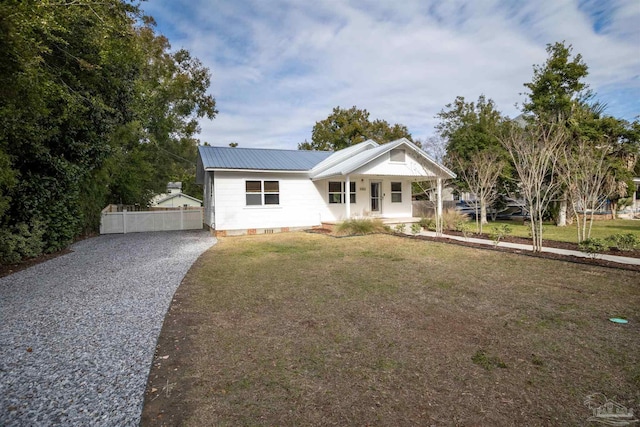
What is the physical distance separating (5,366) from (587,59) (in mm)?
22732

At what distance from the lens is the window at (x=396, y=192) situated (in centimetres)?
1903

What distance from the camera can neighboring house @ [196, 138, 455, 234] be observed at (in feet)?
49.6

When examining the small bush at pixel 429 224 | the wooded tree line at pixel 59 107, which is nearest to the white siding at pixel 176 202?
the wooded tree line at pixel 59 107

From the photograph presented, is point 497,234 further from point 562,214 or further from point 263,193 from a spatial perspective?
point 562,214

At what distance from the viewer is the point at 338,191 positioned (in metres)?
17.8

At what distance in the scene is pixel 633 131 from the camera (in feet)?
51.9

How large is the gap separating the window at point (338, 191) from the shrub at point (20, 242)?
12.1 metres

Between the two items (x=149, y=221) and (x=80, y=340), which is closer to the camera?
→ (x=80, y=340)

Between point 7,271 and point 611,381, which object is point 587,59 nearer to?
point 611,381

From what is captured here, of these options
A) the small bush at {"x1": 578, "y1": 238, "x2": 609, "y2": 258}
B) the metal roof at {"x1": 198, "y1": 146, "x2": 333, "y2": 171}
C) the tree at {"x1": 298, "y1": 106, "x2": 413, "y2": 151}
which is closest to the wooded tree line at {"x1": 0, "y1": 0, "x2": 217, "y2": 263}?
the metal roof at {"x1": 198, "y1": 146, "x2": 333, "y2": 171}

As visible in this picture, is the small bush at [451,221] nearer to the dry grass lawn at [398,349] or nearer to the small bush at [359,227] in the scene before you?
the small bush at [359,227]

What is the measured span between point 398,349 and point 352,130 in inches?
1323

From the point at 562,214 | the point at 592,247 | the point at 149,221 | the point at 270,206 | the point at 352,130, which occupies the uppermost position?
the point at 352,130

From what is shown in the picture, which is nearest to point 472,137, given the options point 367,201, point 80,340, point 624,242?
point 367,201
